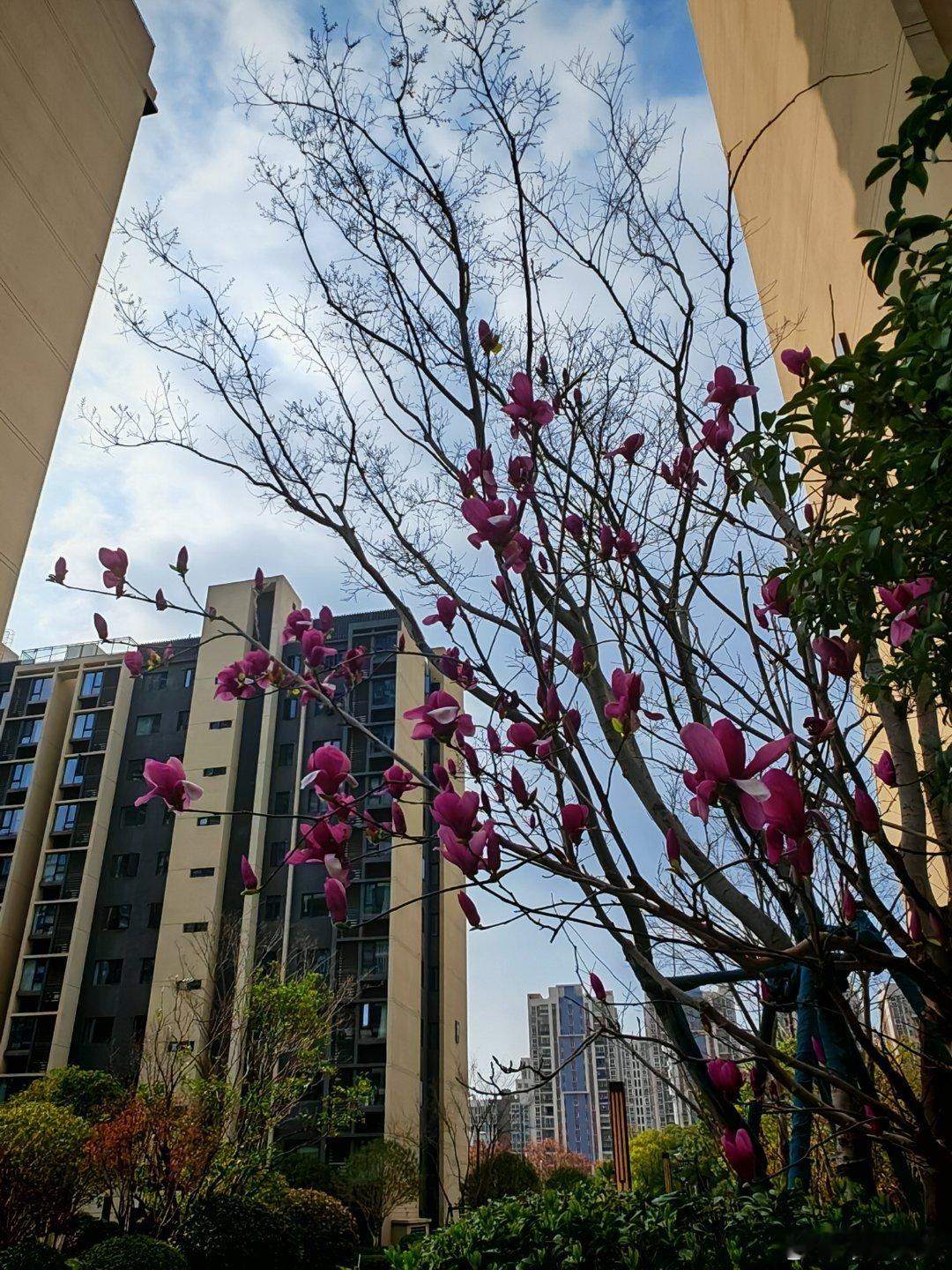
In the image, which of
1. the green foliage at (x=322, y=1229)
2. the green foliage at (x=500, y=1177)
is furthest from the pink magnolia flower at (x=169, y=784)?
the green foliage at (x=500, y=1177)

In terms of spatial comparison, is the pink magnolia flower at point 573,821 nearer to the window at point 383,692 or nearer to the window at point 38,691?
the window at point 383,692

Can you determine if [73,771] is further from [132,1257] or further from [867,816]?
[867,816]

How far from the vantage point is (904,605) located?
121cm

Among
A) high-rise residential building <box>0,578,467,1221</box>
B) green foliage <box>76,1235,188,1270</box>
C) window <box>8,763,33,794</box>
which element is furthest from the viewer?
window <box>8,763,33,794</box>

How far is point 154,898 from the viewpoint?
67.3 feet

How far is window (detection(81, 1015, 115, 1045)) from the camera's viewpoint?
19406 mm

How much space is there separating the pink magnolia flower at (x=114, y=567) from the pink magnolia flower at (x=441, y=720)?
1006 millimetres

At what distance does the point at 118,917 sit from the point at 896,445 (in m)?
22.2

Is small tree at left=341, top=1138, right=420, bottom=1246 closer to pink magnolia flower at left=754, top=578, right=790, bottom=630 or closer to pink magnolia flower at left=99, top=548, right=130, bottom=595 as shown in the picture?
pink magnolia flower at left=99, top=548, right=130, bottom=595

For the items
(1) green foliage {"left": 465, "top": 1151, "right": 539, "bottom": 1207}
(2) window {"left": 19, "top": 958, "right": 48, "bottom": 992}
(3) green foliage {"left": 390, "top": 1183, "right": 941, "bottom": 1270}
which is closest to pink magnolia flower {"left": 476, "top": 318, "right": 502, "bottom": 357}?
(3) green foliage {"left": 390, "top": 1183, "right": 941, "bottom": 1270}

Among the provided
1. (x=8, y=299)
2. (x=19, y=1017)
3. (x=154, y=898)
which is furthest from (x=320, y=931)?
(x=8, y=299)

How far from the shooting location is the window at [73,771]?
72.7 ft

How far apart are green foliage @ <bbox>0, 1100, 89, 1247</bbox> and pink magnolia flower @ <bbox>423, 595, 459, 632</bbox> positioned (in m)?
7.29

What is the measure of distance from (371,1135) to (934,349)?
64.3 feet
